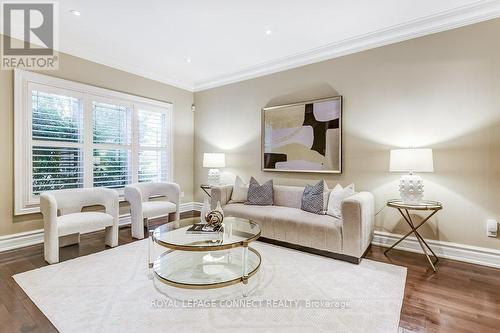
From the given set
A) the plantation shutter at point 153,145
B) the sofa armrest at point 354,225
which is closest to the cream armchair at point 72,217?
the plantation shutter at point 153,145

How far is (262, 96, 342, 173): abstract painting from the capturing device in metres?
3.84

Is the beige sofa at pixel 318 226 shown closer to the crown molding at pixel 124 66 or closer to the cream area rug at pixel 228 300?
the cream area rug at pixel 228 300

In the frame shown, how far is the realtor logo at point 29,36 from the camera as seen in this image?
9.75 ft

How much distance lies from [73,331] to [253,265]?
1439 mm

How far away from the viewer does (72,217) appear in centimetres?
312

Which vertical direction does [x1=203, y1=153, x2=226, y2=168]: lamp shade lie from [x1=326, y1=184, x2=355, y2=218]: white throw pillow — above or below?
above

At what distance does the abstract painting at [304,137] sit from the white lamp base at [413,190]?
3.18 ft

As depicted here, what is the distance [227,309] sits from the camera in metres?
1.96

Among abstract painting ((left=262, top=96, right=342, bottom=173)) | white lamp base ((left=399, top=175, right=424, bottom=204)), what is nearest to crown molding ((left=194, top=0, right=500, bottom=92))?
abstract painting ((left=262, top=96, right=342, bottom=173))

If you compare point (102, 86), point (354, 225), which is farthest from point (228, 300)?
point (102, 86)

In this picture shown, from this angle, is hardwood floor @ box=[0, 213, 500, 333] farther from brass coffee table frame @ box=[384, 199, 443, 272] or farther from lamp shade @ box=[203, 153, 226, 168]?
lamp shade @ box=[203, 153, 226, 168]

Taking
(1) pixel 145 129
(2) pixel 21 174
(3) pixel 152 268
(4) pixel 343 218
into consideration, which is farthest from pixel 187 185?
(4) pixel 343 218

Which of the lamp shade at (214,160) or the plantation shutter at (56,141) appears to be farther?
the lamp shade at (214,160)

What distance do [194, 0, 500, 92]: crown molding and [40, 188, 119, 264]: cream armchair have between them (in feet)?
10.6
